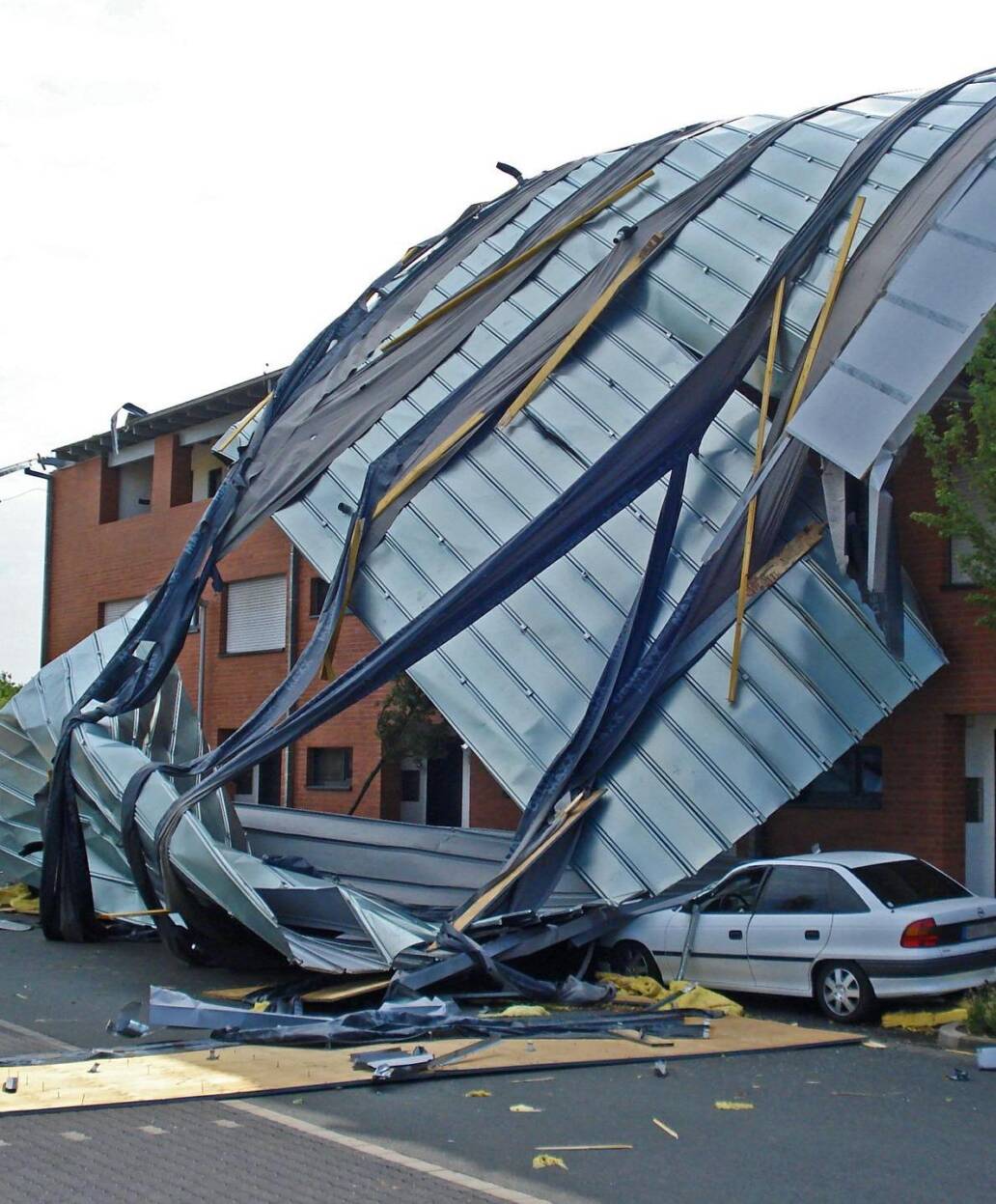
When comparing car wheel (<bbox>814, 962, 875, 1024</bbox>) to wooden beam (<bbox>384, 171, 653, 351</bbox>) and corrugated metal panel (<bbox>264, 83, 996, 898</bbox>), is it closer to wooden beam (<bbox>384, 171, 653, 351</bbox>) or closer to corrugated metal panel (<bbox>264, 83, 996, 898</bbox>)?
corrugated metal panel (<bbox>264, 83, 996, 898</bbox>)

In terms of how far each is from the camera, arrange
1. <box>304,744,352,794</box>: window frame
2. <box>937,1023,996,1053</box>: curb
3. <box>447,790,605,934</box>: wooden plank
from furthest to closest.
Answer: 1. <box>304,744,352,794</box>: window frame
2. <box>447,790,605,934</box>: wooden plank
3. <box>937,1023,996,1053</box>: curb

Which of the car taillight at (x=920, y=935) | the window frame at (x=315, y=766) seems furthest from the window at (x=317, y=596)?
the car taillight at (x=920, y=935)

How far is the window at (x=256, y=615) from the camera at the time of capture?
24.7 m

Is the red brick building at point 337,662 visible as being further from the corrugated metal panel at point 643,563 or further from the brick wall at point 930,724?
the corrugated metal panel at point 643,563

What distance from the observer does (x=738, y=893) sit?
471 inches

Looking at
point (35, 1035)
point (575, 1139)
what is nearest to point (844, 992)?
point (575, 1139)

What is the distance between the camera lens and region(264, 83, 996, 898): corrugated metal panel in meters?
13.4

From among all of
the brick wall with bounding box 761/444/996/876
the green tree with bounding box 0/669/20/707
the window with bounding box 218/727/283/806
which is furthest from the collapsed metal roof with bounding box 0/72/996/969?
the green tree with bounding box 0/669/20/707

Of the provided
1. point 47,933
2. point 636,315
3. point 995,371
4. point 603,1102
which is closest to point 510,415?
point 636,315

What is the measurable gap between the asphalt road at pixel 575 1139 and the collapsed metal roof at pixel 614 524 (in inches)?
149

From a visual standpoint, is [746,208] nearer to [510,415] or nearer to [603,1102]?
[510,415]

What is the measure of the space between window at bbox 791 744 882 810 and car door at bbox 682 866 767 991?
382cm

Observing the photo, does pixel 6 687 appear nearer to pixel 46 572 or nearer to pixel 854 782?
pixel 46 572

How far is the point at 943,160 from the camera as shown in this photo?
1491 centimetres
